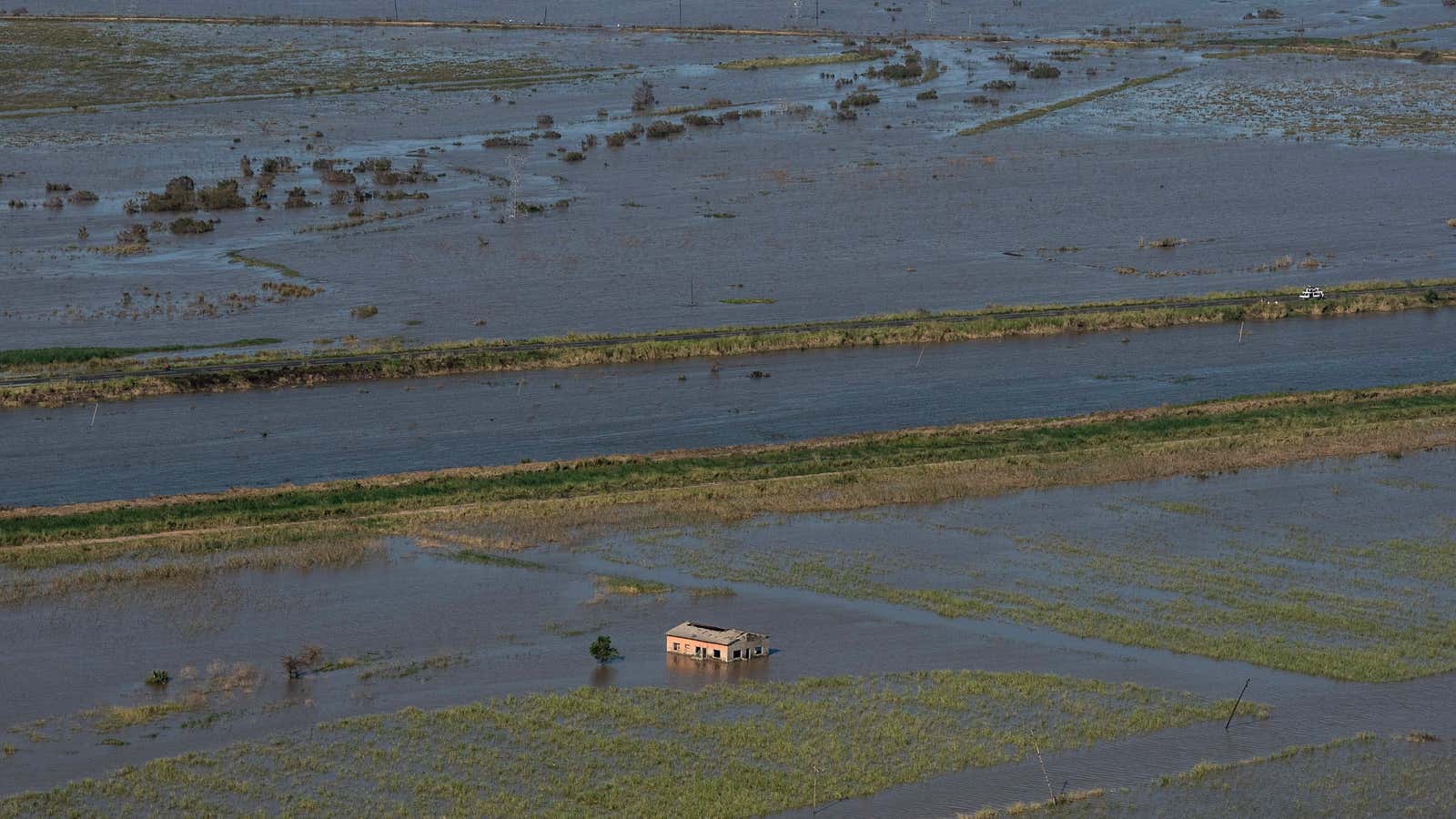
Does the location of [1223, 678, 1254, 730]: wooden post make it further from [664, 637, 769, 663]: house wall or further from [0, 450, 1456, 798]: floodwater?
[664, 637, 769, 663]: house wall

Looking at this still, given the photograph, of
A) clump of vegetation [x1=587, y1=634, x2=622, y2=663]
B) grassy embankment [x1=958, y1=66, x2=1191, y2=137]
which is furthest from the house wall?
grassy embankment [x1=958, y1=66, x2=1191, y2=137]

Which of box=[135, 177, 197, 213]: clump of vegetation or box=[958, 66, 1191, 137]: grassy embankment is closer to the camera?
box=[135, 177, 197, 213]: clump of vegetation

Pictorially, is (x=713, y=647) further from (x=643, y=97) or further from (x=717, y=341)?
(x=643, y=97)

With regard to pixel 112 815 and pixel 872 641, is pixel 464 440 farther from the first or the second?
pixel 112 815

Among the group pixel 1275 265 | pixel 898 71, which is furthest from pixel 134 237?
pixel 898 71

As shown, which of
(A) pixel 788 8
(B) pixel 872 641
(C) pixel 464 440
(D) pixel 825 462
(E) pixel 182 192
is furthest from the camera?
(A) pixel 788 8

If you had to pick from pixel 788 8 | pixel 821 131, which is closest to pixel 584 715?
A: pixel 821 131
